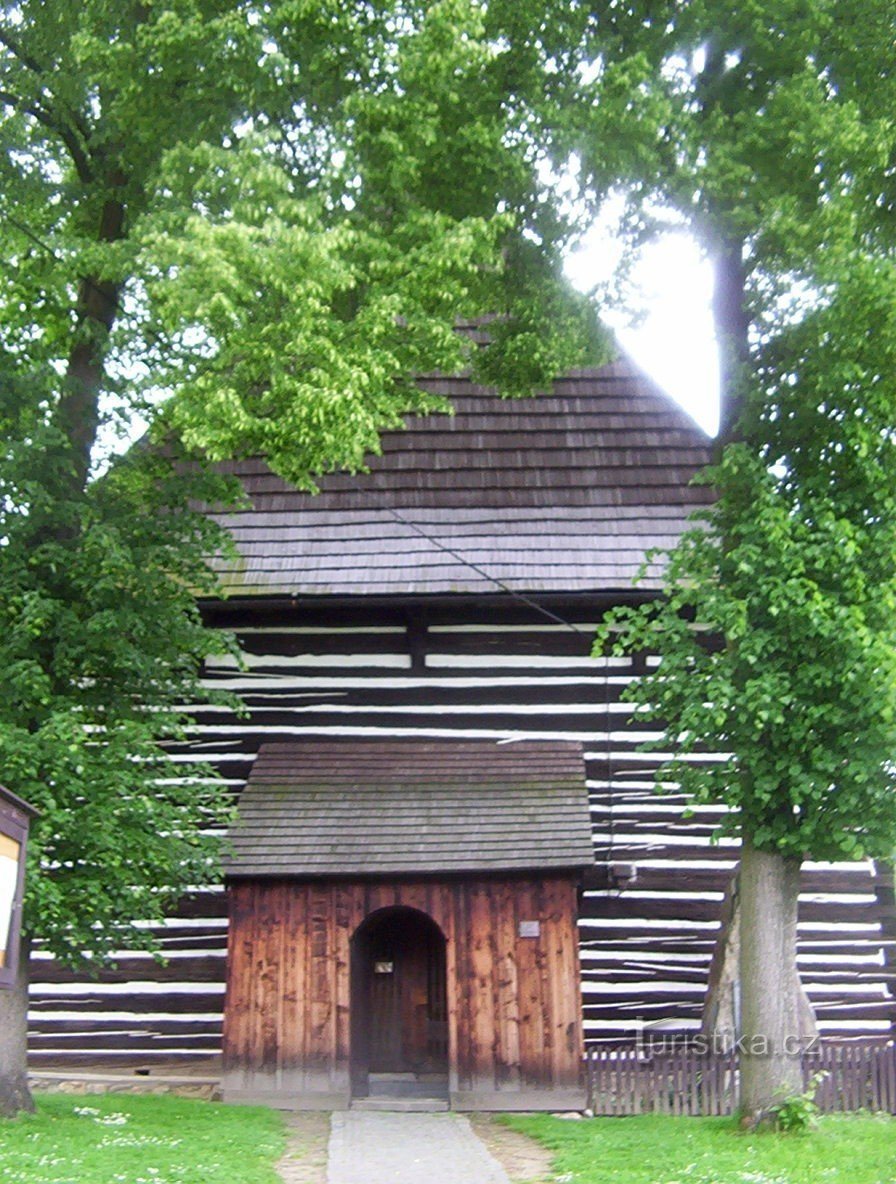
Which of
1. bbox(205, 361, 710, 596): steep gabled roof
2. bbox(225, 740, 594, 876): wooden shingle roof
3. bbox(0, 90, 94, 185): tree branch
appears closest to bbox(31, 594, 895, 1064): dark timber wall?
bbox(205, 361, 710, 596): steep gabled roof

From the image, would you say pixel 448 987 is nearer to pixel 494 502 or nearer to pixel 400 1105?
pixel 400 1105

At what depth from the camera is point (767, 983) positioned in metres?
10.1

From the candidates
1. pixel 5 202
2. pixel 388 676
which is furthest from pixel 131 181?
pixel 388 676

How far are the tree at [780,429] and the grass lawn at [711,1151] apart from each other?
0.57 m

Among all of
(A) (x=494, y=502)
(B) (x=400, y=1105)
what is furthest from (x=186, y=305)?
(B) (x=400, y=1105)

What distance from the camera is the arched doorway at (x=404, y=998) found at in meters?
13.0

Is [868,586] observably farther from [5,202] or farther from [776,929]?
[5,202]

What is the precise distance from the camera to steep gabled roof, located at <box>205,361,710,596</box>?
1409 centimetres

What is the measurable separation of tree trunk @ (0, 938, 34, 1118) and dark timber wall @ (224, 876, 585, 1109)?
2.08m

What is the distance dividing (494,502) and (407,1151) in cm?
752

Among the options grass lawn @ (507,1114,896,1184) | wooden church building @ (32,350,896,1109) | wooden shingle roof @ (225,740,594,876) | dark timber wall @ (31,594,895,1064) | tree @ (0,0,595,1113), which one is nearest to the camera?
grass lawn @ (507,1114,896,1184)

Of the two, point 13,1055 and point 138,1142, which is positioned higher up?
point 13,1055

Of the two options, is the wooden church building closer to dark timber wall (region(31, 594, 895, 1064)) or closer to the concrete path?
dark timber wall (region(31, 594, 895, 1064))

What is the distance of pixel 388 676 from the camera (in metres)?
14.2
